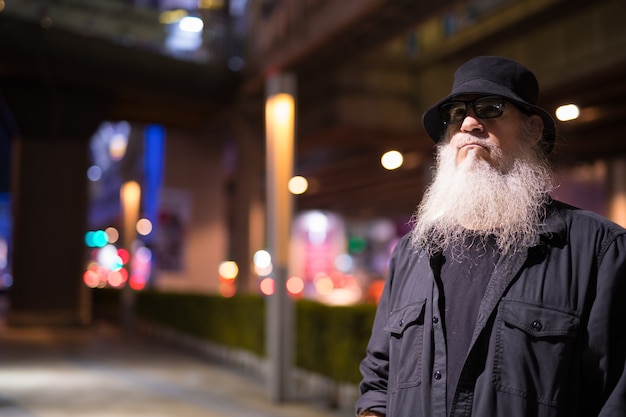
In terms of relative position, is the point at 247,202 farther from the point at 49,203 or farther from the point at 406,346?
the point at 406,346

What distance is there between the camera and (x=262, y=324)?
1503 cm

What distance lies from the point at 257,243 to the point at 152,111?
19.3ft

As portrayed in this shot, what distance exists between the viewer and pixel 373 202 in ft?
158

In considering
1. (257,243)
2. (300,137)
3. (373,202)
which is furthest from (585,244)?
(373,202)

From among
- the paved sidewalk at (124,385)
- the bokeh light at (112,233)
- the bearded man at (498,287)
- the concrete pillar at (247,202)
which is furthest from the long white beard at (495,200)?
the bokeh light at (112,233)

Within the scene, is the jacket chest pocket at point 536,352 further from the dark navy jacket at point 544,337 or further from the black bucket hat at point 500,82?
the black bucket hat at point 500,82

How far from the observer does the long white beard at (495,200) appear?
2.68m

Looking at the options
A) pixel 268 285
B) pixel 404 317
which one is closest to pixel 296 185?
pixel 404 317

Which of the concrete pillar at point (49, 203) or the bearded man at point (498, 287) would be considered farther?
the concrete pillar at point (49, 203)

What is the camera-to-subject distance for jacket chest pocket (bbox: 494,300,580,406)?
2.38 metres

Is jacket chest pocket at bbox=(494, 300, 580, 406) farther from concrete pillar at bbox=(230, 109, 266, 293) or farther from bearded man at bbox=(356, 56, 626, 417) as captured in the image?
concrete pillar at bbox=(230, 109, 266, 293)

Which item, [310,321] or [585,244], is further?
[310,321]

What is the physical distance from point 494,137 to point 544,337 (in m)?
0.68

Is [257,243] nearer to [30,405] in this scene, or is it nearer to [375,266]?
[30,405]
